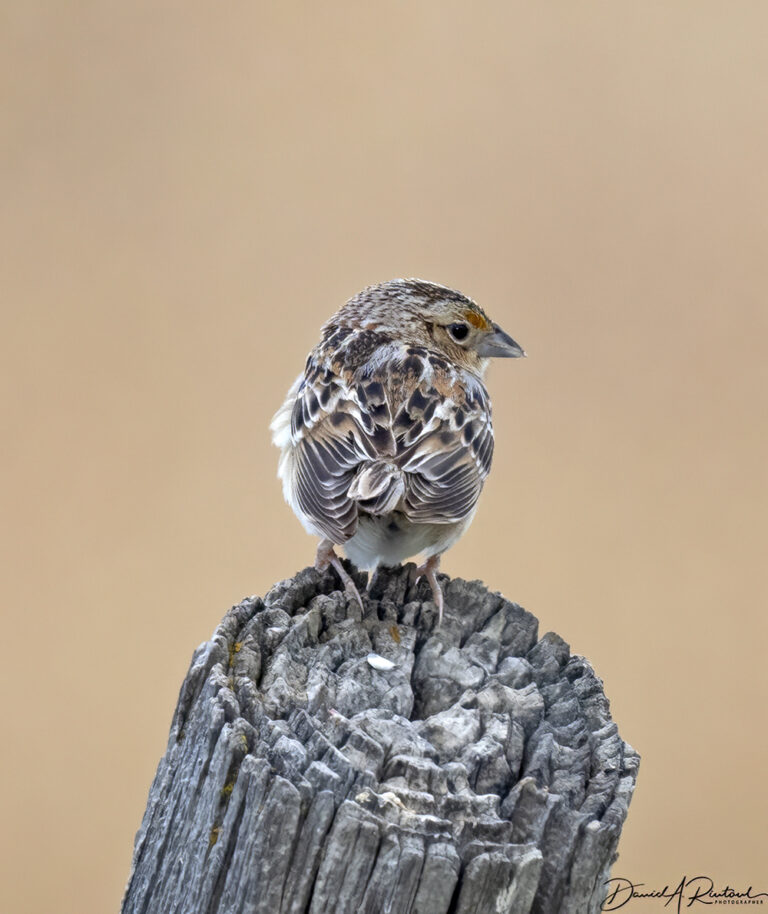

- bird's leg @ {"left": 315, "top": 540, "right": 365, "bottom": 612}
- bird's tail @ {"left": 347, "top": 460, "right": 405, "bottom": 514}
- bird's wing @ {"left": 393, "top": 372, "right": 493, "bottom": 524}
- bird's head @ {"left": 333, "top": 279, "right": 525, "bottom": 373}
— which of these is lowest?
bird's leg @ {"left": 315, "top": 540, "right": 365, "bottom": 612}

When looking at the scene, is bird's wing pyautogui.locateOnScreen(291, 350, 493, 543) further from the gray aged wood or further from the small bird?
the gray aged wood

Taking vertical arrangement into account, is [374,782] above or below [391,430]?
below

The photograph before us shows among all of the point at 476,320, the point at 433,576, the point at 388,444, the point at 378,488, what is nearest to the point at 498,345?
the point at 476,320

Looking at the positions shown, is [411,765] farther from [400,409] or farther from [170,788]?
[400,409]

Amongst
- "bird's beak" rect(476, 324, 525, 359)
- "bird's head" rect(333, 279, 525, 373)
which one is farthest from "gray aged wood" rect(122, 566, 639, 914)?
"bird's beak" rect(476, 324, 525, 359)

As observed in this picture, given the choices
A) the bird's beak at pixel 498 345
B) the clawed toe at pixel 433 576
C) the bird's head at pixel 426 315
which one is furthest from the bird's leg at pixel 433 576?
the bird's beak at pixel 498 345

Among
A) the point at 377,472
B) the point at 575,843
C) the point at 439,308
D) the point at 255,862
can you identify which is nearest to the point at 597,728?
the point at 575,843

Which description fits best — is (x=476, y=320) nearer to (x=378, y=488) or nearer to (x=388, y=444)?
(x=388, y=444)
